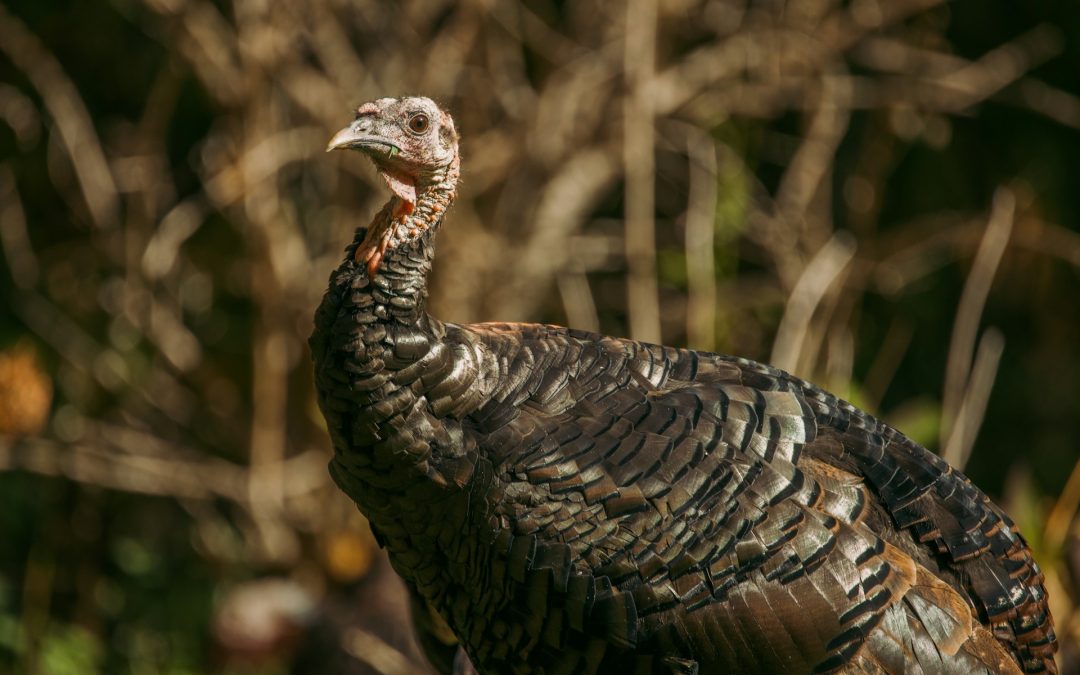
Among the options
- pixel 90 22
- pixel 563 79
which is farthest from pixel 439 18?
pixel 90 22

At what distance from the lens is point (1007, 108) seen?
646 cm

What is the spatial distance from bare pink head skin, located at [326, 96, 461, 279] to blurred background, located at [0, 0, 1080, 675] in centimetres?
225

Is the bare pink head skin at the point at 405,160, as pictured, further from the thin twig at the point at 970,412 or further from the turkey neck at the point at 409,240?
the thin twig at the point at 970,412

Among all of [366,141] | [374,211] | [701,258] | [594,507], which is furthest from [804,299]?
[366,141]

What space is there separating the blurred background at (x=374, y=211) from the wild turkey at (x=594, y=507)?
2189 millimetres

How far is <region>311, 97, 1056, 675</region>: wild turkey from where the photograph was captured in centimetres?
273

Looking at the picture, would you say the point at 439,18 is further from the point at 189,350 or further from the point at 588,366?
the point at 588,366

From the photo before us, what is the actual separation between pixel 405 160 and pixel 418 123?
0.31ft

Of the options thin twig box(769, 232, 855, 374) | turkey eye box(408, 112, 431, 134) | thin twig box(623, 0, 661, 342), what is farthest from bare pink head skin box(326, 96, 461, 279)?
thin twig box(769, 232, 855, 374)

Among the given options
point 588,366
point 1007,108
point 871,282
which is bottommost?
point 871,282

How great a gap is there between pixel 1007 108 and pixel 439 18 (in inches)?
114

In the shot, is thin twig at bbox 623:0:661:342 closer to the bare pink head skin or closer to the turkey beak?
the bare pink head skin

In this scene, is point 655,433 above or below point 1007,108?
below

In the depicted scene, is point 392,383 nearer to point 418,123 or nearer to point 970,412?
point 418,123
